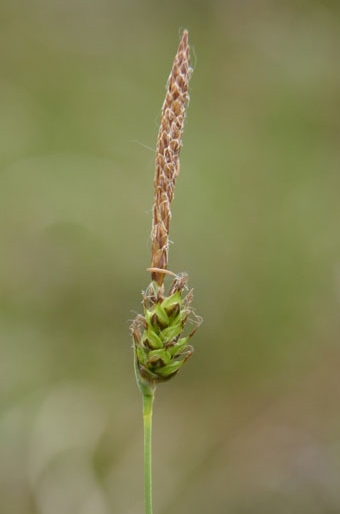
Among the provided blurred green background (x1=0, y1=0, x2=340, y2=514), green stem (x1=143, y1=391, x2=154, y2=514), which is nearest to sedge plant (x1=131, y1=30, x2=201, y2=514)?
green stem (x1=143, y1=391, x2=154, y2=514)

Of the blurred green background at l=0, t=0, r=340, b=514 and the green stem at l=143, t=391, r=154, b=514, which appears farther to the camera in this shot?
the blurred green background at l=0, t=0, r=340, b=514

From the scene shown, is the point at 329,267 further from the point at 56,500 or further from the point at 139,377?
the point at 139,377

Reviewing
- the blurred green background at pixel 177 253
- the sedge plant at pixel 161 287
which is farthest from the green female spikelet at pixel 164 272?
the blurred green background at pixel 177 253

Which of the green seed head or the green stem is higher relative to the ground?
the green seed head

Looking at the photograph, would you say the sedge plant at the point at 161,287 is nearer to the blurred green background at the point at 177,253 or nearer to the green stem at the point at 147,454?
the green stem at the point at 147,454

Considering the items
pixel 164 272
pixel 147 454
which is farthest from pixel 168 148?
pixel 147 454

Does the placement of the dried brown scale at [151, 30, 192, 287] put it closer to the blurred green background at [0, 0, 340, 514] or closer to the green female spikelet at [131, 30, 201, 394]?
the green female spikelet at [131, 30, 201, 394]
